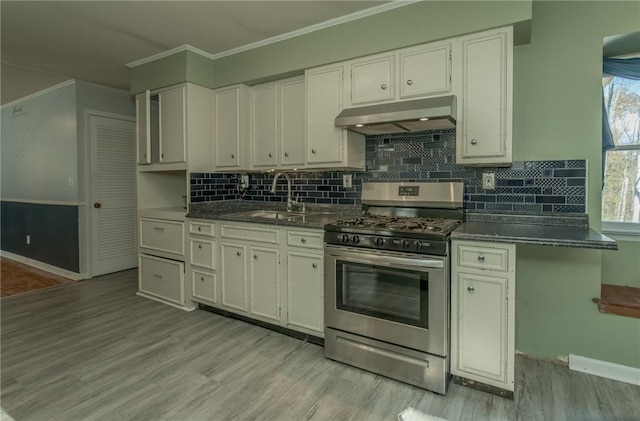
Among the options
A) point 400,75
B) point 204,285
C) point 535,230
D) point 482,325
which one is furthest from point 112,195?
point 535,230

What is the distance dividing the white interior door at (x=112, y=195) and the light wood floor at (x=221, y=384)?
5.54 ft

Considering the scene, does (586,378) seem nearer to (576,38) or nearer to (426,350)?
(426,350)

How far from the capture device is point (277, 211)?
139 inches

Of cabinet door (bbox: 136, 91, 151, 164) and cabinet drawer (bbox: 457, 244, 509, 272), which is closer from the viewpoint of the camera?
cabinet drawer (bbox: 457, 244, 509, 272)

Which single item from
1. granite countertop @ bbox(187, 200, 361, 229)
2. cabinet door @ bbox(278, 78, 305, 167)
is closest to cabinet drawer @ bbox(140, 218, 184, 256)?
granite countertop @ bbox(187, 200, 361, 229)

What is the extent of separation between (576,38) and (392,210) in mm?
1617

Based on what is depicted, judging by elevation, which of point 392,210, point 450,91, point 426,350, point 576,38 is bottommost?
point 426,350

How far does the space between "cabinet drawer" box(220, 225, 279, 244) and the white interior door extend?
245 cm

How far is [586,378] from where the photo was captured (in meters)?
2.11

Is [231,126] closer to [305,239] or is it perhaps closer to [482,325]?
[305,239]

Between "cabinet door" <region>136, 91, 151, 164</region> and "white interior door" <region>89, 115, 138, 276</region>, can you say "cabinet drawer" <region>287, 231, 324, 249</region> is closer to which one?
"cabinet door" <region>136, 91, 151, 164</region>

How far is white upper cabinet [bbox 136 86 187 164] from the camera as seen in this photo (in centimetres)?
334

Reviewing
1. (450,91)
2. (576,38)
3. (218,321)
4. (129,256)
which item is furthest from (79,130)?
(576,38)

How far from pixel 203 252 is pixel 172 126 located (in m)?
1.30
